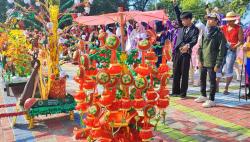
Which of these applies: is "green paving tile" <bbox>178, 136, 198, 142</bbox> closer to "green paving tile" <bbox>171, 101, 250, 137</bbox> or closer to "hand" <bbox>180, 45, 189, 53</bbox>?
"green paving tile" <bbox>171, 101, 250, 137</bbox>

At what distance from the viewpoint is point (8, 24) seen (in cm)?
994

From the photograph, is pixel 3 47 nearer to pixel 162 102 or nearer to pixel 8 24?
pixel 8 24

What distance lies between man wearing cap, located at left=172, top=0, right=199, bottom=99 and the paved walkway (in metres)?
0.64

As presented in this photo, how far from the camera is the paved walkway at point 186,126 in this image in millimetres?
4910

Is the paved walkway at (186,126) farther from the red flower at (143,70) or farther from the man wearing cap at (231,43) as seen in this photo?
the red flower at (143,70)

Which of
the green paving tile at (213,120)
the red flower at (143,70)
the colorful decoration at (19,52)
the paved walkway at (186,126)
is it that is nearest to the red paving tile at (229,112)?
the paved walkway at (186,126)

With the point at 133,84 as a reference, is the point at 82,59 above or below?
above

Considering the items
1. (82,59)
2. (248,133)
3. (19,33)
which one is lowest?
(248,133)

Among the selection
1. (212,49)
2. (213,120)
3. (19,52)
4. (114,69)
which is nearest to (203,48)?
(212,49)

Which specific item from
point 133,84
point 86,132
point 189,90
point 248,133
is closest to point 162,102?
point 133,84

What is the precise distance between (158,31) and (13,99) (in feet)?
14.7

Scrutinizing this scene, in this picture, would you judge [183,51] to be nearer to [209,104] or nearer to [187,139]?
[209,104]

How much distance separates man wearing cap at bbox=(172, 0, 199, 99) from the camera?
6.96 metres

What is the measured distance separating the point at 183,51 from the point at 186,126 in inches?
84.5
